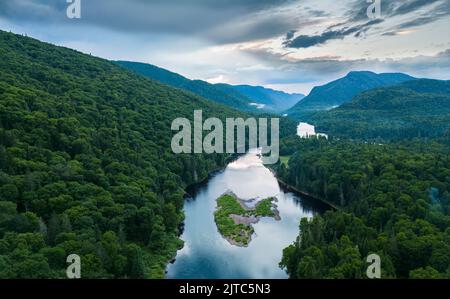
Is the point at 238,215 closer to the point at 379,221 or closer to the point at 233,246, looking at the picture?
the point at 233,246

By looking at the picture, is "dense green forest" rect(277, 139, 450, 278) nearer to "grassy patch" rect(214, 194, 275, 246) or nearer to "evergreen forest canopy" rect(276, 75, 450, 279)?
"evergreen forest canopy" rect(276, 75, 450, 279)

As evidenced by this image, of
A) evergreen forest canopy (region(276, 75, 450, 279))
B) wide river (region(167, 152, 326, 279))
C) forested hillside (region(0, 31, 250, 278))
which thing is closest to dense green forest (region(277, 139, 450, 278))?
evergreen forest canopy (region(276, 75, 450, 279))

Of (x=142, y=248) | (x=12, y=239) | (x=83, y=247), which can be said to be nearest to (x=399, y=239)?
(x=142, y=248)

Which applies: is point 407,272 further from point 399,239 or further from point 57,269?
point 57,269

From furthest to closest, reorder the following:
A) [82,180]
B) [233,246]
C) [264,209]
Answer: [264,209], [233,246], [82,180]

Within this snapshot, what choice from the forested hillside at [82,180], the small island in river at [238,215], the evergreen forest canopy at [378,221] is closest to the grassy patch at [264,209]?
the small island in river at [238,215]

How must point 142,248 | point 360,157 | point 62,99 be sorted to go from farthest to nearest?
1. point 360,157
2. point 62,99
3. point 142,248

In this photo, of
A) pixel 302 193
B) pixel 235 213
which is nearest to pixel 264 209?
pixel 235 213
